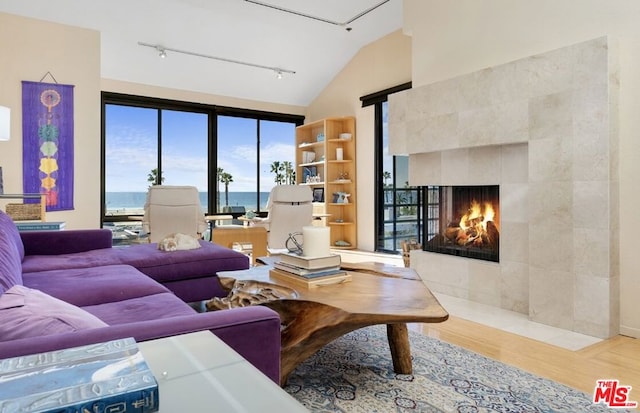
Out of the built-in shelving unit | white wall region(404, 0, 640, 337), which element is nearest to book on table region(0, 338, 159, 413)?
white wall region(404, 0, 640, 337)

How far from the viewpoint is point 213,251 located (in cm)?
325

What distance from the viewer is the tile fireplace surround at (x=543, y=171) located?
2760 millimetres

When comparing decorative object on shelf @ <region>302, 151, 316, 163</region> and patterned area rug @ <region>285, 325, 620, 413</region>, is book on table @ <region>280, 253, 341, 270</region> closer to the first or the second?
patterned area rug @ <region>285, 325, 620, 413</region>

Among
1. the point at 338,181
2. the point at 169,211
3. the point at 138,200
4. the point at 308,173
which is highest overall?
the point at 308,173

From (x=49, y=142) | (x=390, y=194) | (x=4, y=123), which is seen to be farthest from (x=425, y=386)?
(x=49, y=142)

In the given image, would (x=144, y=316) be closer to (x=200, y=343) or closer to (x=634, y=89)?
(x=200, y=343)

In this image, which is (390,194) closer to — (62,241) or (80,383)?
(62,241)

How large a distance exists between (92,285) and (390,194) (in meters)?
4.79

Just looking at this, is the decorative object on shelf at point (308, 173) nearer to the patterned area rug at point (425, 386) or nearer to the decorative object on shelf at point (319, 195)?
the decorative object on shelf at point (319, 195)

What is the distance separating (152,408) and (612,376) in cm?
245

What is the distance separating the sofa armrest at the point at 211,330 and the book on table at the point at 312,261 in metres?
A: 0.94

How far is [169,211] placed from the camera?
428 centimetres

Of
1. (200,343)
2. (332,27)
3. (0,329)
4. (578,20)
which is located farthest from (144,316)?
(332,27)

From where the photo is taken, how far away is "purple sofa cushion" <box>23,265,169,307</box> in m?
1.96
